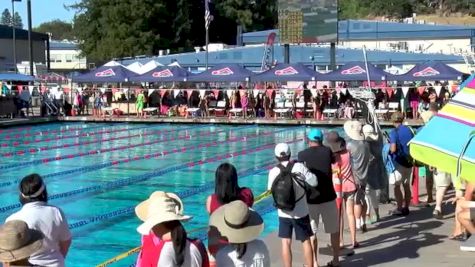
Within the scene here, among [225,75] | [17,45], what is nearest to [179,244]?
[225,75]

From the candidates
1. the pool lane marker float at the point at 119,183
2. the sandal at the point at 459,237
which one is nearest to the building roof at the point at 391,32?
the pool lane marker float at the point at 119,183

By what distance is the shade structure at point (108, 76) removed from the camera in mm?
32500

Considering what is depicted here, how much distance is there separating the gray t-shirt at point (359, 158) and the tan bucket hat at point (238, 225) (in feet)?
15.8

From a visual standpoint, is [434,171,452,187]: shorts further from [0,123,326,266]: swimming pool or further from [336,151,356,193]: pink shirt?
[0,123,326,266]: swimming pool

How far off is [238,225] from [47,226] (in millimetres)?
1393

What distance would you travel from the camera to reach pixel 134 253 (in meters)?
9.75

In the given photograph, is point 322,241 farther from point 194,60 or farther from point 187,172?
point 194,60

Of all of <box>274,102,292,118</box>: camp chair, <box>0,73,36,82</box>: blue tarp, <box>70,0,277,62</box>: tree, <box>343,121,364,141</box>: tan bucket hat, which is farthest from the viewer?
<box>70,0,277,62</box>: tree

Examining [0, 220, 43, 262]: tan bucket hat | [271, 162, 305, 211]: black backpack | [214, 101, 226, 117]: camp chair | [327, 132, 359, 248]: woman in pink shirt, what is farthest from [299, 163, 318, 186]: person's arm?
[214, 101, 226, 117]: camp chair

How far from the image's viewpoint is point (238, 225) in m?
4.45

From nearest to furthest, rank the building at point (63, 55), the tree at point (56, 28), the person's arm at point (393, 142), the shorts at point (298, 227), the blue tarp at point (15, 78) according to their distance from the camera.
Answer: the shorts at point (298, 227), the person's arm at point (393, 142), the blue tarp at point (15, 78), the building at point (63, 55), the tree at point (56, 28)

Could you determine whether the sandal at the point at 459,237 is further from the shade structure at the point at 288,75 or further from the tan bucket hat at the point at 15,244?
the shade structure at the point at 288,75

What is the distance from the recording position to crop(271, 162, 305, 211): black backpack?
6.70 m

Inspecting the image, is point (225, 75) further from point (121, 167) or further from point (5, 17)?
point (5, 17)
